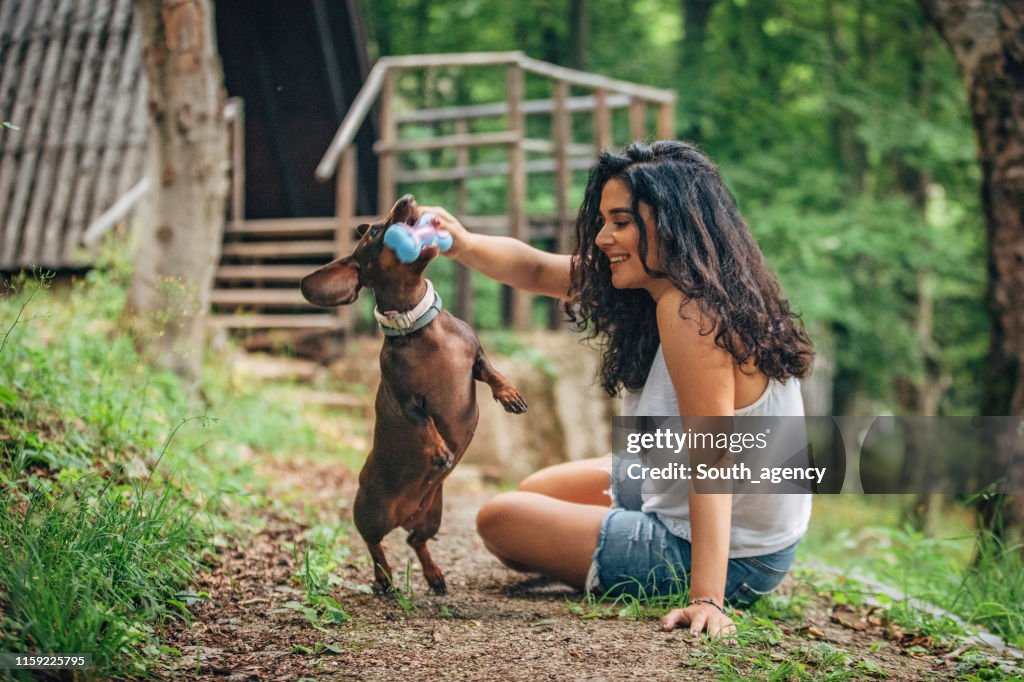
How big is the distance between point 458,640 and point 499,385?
711mm

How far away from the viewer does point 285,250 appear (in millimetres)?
8148

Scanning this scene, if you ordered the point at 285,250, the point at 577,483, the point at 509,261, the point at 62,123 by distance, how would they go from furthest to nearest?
the point at 62,123, the point at 285,250, the point at 577,483, the point at 509,261

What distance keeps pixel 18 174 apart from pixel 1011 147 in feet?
26.5

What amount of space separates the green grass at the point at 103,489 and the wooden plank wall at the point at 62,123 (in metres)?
3.22

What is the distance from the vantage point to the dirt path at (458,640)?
2.14 m

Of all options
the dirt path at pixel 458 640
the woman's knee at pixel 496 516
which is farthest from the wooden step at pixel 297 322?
the woman's knee at pixel 496 516

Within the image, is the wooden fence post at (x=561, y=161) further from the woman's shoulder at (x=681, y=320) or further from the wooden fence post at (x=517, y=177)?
the woman's shoulder at (x=681, y=320)

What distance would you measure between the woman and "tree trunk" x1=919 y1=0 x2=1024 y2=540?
2348mm

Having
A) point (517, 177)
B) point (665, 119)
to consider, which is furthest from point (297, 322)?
point (665, 119)

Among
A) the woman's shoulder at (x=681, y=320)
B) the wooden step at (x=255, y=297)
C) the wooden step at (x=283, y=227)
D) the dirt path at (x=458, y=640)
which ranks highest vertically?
the wooden step at (x=283, y=227)

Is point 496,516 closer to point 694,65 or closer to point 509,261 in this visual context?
point 509,261

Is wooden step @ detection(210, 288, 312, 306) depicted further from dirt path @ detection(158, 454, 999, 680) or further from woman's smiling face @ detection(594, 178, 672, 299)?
woman's smiling face @ detection(594, 178, 672, 299)

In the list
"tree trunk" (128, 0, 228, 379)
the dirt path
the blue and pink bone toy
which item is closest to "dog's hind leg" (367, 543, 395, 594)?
the dirt path

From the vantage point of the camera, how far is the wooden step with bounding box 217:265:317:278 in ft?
26.0
